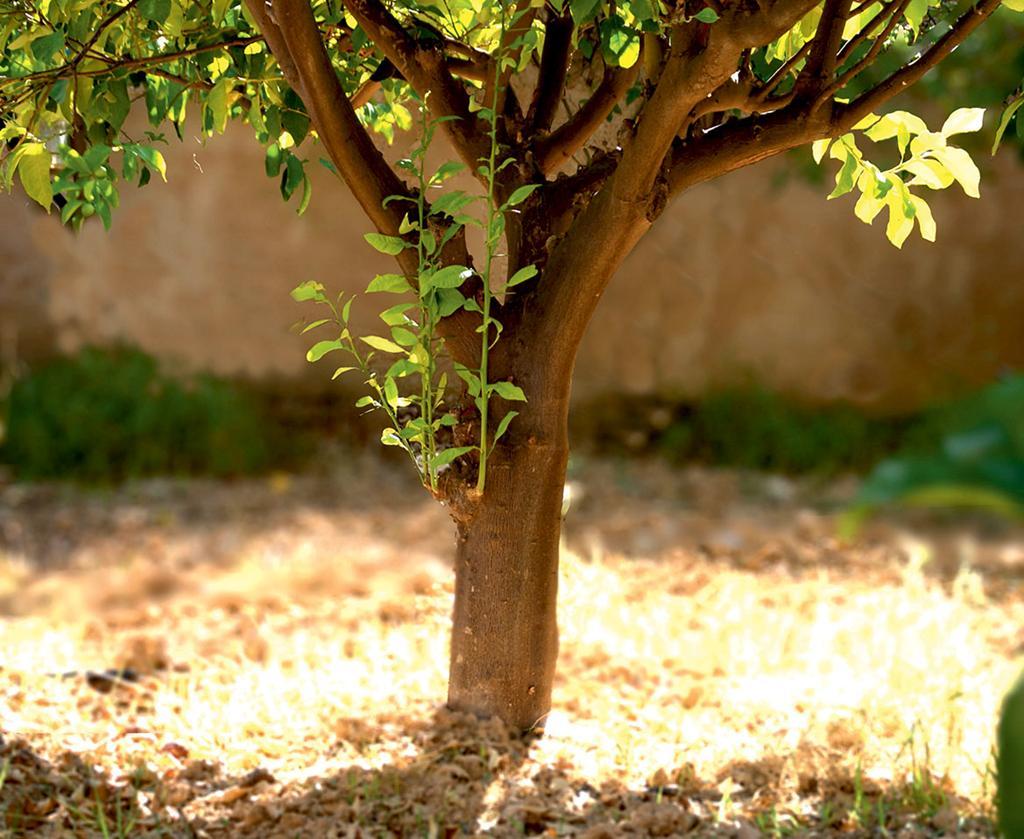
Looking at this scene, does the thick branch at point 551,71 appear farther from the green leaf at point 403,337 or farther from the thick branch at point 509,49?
the green leaf at point 403,337

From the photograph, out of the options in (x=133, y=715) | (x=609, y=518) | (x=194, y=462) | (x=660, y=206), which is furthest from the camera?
(x=194, y=462)

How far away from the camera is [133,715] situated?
276 cm

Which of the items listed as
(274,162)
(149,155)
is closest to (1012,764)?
(149,155)

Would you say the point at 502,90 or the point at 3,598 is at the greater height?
the point at 502,90

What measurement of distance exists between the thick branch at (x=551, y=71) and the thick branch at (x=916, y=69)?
0.50 metres

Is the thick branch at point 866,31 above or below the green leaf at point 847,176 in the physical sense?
above

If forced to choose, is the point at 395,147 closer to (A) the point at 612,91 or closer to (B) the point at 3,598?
(A) the point at 612,91

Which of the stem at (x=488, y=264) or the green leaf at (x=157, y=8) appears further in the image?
the stem at (x=488, y=264)

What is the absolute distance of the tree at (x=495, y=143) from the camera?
192 centimetres

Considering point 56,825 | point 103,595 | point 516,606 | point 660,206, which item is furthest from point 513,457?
point 103,595

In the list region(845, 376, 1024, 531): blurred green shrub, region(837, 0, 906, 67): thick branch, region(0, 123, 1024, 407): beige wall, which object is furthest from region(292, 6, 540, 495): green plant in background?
region(0, 123, 1024, 407): beige wall

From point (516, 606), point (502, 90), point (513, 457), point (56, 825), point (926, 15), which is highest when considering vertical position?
point (926, 15)

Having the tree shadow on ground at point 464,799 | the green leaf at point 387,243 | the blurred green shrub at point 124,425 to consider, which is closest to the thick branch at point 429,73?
the green leaf at point 387,243

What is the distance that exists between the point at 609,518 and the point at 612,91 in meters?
3.33
